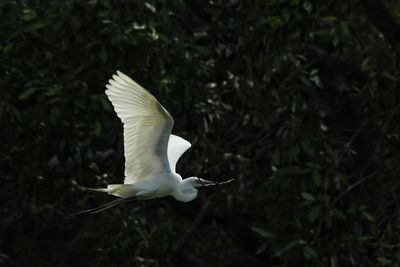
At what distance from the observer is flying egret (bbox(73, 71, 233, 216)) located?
499cm

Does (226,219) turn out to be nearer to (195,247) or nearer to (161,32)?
(195,247)

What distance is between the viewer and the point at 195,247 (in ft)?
27.6

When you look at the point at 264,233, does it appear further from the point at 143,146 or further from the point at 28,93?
the point at 28,93

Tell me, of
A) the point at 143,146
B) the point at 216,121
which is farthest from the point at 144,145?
the point at 216,121

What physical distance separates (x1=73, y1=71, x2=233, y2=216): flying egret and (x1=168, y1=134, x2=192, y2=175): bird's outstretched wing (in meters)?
0.20

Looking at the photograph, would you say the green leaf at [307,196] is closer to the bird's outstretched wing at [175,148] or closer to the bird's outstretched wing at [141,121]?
the bird's outstretched wing at [175,148]

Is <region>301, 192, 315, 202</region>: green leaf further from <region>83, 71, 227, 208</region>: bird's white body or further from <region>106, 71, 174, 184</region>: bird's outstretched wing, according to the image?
<region>106, 71, 174, 184</region>: bird's outstretched wing

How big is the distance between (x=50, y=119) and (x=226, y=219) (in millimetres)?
2229

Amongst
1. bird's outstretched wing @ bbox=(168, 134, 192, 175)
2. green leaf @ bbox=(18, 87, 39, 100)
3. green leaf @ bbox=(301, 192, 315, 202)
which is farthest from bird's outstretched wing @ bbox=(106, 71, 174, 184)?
green leaf @ bbox=(301, 192, 315, 202)

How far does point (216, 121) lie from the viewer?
22.4 ft

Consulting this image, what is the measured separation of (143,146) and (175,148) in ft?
2.23

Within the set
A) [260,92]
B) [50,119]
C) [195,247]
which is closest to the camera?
[50,119]

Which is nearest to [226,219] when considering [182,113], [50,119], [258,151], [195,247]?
[195,247]

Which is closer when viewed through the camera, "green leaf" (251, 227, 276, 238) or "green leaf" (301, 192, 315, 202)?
"green leaf" (301, 192, 315, 202)
